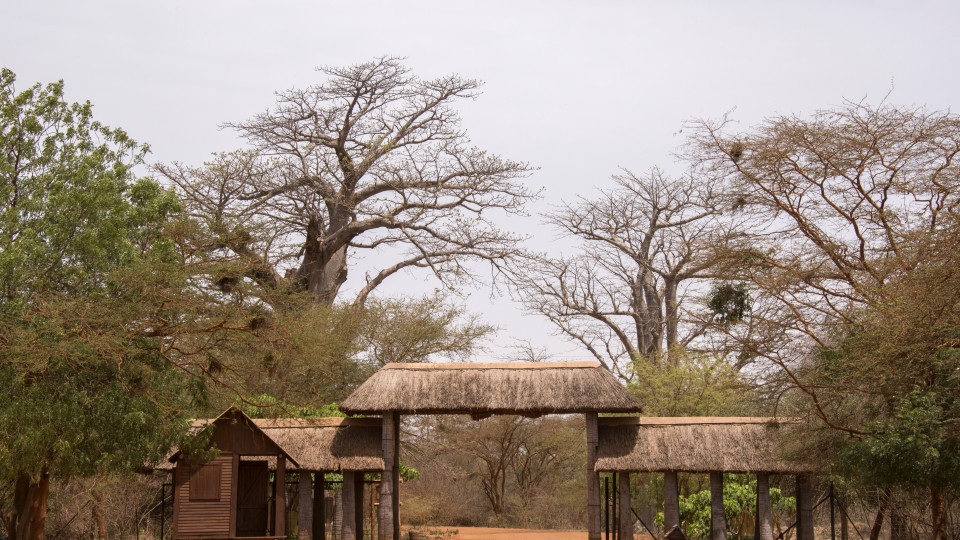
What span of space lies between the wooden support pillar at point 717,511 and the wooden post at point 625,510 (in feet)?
4.51

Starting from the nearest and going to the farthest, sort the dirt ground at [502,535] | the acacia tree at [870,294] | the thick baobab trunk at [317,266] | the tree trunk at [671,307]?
the acacia tree at [870,294], the dirt ground at [502,535], the thick baobab trunk at [317,266], the tree trunk at [671,307]

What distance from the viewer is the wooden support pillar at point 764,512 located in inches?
626

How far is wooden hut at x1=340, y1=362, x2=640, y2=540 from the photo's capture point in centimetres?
1619

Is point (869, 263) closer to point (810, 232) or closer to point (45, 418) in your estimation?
point (810, 232)

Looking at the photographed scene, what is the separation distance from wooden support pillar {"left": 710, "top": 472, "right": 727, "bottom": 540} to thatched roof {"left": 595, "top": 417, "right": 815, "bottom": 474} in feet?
1.57

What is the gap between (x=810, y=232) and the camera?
1553 cm

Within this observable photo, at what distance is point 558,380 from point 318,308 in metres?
8.64

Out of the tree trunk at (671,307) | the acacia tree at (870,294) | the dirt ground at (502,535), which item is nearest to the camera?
the acacia tree at (870,294)

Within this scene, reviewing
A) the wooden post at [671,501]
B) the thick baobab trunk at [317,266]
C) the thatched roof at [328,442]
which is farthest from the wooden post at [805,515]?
the thick baobab trunk at [317,266]

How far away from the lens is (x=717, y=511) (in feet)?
52.8

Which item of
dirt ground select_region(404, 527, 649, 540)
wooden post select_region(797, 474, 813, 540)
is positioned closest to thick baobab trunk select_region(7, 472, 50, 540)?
dirt ground select_region(404, 527, 649, 540)

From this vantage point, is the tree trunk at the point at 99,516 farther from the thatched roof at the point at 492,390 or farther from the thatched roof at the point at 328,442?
the thatched roof at the point at 492,390

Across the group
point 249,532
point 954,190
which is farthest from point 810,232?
point 249,532

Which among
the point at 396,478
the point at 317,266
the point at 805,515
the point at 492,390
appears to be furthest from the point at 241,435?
the point at 317,266
